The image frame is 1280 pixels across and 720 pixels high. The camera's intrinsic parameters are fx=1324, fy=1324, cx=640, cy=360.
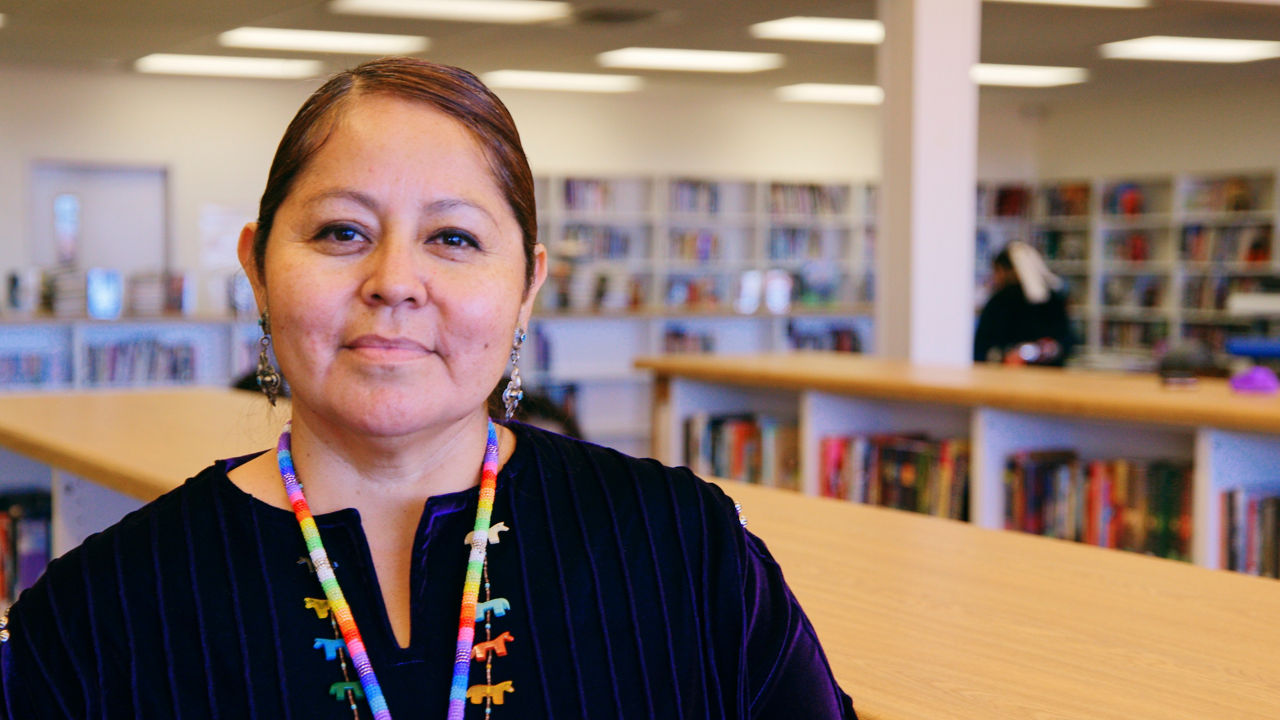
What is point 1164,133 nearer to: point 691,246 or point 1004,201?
point 1004,201

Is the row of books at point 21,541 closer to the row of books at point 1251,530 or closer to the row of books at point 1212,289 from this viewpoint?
the row of books at point 1251,530

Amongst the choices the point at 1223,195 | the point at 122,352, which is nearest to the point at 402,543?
the point at 122,352

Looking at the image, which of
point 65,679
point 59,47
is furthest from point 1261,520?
point 59,47

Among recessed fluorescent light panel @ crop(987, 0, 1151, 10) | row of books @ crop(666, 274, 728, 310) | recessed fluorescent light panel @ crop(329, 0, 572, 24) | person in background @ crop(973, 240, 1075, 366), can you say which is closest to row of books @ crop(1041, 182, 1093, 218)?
row of books @ crop(666, 274, 728, 310)

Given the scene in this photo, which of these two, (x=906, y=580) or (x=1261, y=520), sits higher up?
(x=906, y=580)

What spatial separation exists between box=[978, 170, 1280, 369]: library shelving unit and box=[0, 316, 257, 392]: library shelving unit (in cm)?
615

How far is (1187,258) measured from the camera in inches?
421

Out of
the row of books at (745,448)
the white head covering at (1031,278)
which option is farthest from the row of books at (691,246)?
the row of books at (745,448)

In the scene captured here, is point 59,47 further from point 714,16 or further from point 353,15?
point 714,16

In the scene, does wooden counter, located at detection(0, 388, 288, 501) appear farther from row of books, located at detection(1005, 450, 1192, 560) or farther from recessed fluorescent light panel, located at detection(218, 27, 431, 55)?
recessed fluorescent light panel, located at detection(218, 27, 431, 55)

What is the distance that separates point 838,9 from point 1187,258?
16.8ft

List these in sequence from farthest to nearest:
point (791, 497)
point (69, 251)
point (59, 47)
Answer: point (69, 251) < point (59, 47) < point (791, 497)

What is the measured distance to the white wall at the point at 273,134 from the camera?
31.8 ft

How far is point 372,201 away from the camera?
110cm
